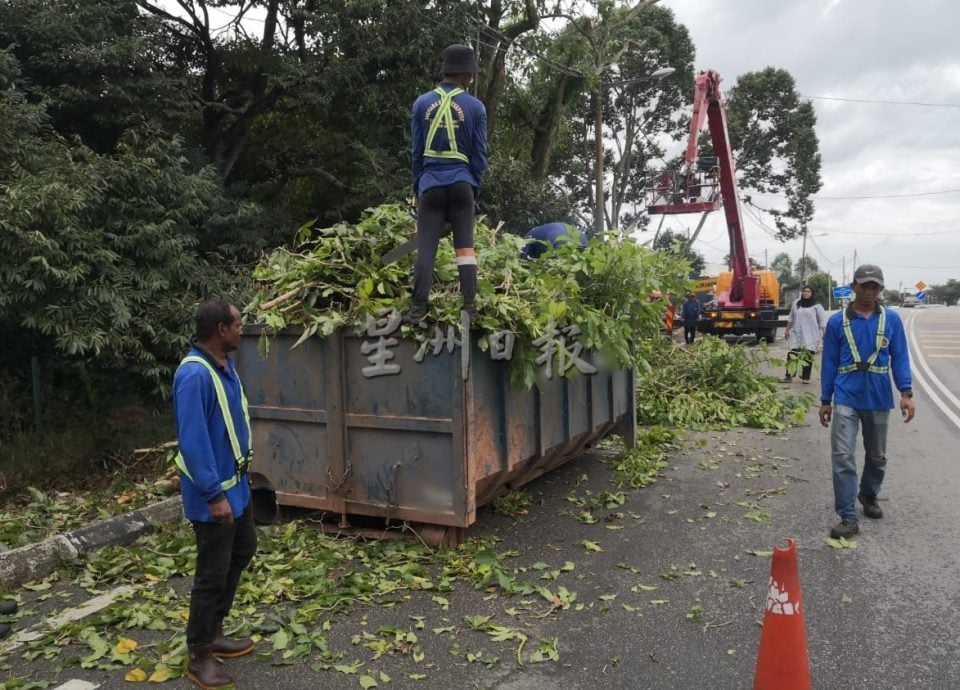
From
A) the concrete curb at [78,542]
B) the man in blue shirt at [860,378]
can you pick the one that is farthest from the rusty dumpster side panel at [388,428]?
the man in blue shirt at [860,378]

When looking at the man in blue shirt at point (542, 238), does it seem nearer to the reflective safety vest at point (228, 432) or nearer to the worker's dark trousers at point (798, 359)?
the reflective safety vest at point (228, 432)

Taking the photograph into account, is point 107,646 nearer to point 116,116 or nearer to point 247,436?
point 247,436

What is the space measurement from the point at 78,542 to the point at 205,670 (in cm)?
221

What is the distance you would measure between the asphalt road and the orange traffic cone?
40cm

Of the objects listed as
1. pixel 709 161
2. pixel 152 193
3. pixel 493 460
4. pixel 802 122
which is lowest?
pixel 493 460

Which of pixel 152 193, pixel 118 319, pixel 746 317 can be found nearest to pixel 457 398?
pixel 118 319

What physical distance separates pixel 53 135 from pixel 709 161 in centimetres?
1490

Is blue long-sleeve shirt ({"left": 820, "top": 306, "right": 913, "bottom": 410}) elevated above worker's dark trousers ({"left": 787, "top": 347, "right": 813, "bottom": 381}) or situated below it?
above

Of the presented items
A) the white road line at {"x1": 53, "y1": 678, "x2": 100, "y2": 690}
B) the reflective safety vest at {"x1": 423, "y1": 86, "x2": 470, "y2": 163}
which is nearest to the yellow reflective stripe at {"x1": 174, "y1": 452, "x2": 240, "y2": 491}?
the white road line at {"x1": 53, "y1": 678, "x2": 100, "y2": 690}

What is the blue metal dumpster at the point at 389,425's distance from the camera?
4.48m

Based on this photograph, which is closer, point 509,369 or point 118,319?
point 509,369

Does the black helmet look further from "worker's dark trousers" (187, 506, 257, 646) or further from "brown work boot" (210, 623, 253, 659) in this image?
"brown work boot" (210, 623, 253, 659)

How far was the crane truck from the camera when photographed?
56.2 feet

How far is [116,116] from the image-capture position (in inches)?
353
